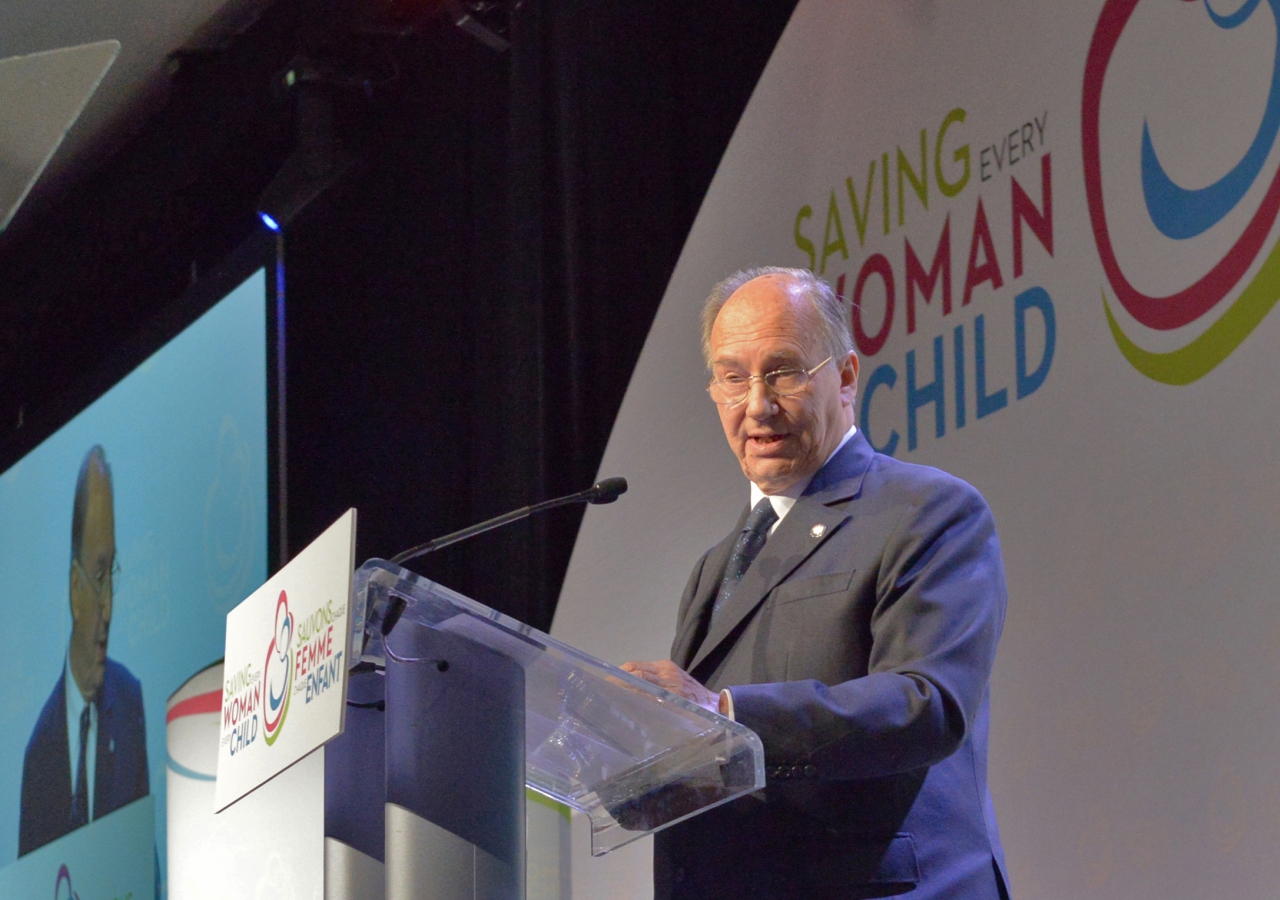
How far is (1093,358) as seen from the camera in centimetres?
260

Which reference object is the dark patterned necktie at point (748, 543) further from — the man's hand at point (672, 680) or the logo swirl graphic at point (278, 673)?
the logo swirl graphic at point (278, 673)

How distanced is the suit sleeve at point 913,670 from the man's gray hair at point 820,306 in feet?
1.18

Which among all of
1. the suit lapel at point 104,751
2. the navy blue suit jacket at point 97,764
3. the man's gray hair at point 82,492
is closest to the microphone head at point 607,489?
the navy blue suit jacket at point 97,764

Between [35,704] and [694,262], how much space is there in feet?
9.76

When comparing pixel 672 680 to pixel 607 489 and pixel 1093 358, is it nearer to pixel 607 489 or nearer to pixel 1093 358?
pixel 607 489

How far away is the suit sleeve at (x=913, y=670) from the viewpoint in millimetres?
1633

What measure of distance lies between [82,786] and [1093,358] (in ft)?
12.0

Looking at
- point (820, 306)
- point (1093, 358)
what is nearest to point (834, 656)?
point (820, 306)

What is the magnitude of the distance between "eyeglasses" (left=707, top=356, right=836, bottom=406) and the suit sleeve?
31cm

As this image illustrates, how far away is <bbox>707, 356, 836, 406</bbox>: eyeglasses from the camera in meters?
2.18

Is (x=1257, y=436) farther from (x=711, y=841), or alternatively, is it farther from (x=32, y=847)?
(x=32, y=847)

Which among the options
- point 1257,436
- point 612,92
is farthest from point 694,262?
point 1257,436

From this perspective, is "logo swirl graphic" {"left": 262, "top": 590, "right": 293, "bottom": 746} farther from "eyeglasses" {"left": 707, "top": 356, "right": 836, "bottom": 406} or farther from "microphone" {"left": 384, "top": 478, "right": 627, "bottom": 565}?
"eyeglasses" {"left": 707, "top": 356, "right": 836, "bottom": 406}

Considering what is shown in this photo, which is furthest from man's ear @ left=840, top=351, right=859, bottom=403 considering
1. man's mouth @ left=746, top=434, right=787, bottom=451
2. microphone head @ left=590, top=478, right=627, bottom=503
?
microphone head @ left=590, top=478, right=627, bottom=503
